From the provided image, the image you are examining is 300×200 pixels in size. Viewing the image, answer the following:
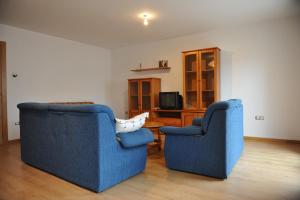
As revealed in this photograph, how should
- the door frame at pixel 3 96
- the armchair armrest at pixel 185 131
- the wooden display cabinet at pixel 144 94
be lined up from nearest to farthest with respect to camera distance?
the armchair armrest at pixel 185 131, the door frame at pixel 3 96, the wooden display cabinet at pixel 144 94

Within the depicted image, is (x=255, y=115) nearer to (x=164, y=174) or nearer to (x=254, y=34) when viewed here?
(x=254, y=34)

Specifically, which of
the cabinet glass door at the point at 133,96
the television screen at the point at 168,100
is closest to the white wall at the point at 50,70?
the cabinet glass door at the point at 133,96

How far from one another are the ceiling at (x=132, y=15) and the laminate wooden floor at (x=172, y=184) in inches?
97.2

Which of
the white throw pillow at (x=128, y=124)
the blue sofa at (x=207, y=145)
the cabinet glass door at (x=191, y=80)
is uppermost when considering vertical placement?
the cabinet glass door at (x=191, y=80)

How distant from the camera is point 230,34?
4582mm

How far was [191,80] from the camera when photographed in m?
4.70

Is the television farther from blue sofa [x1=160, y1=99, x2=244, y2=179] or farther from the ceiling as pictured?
blue sofa [x1=160, y1=99, x2=244, y2=179]

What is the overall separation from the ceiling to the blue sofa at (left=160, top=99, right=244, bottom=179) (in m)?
2.00

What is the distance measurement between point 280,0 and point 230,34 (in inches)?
52.8

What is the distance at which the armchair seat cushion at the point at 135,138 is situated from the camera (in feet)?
7.07

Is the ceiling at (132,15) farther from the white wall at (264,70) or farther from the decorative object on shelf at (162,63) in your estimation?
the decorative object on shelf at (162,63)

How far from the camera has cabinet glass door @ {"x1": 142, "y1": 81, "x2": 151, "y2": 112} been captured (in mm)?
5391

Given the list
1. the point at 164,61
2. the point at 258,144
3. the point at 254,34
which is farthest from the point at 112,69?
the point at 258,144

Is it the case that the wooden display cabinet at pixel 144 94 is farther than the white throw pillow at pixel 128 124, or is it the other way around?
the wooden display cabinet at pixel 144 94
